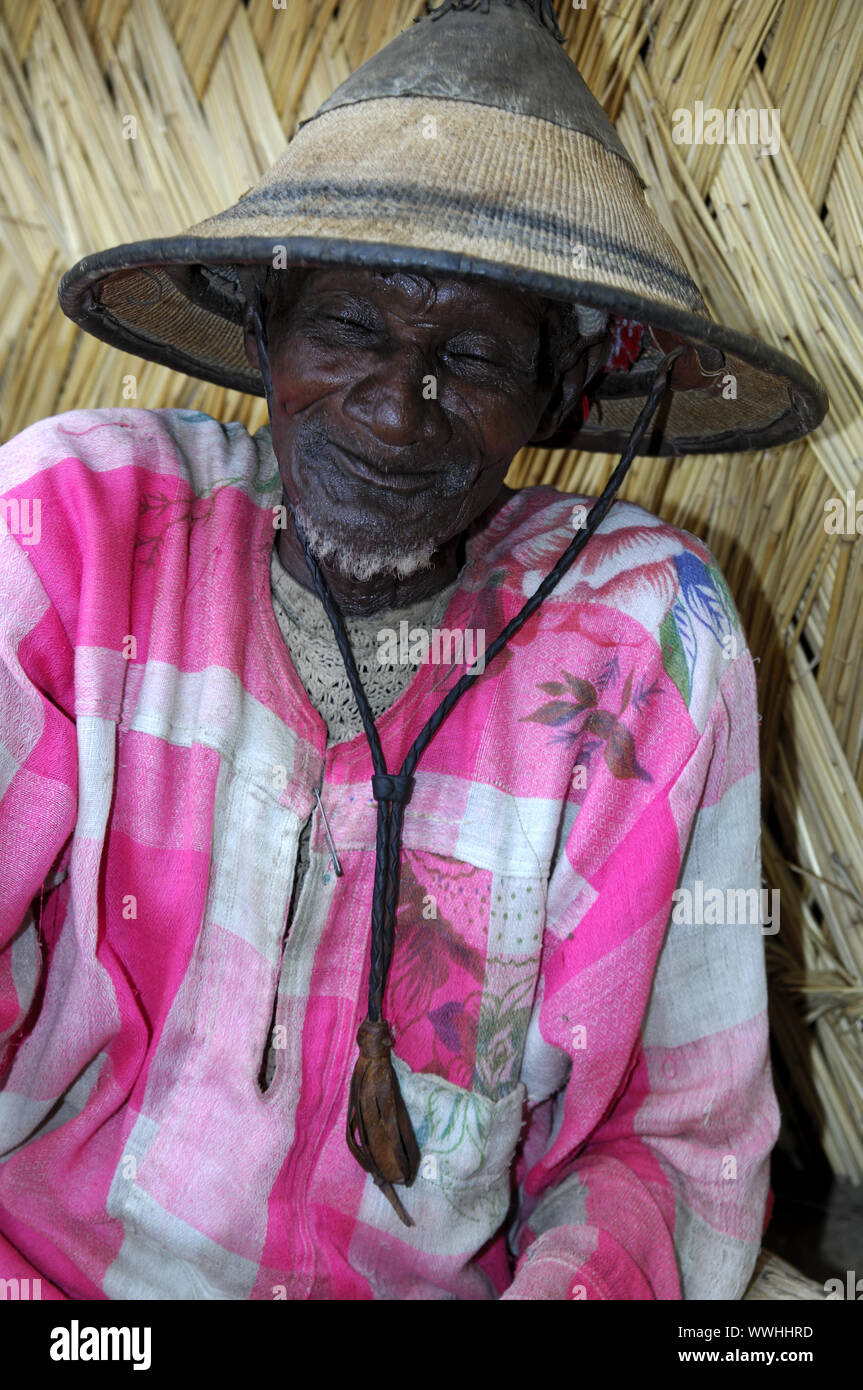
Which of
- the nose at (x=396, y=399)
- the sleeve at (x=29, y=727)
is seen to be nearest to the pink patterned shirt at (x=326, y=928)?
the sleeve at (x=29, y=727)

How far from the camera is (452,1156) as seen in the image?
3.94 ft

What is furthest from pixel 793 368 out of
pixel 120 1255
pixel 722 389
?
pixel 120 1255

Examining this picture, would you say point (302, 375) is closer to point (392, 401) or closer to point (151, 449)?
point (392, 401)

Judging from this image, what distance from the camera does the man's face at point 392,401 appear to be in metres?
1.09

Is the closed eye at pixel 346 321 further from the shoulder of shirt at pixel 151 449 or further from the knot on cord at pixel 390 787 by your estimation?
the knot on cord at pixel 390 787

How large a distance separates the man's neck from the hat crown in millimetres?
408

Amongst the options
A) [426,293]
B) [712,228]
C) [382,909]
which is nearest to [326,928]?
[382,909]

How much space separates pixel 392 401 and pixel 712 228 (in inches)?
31.4

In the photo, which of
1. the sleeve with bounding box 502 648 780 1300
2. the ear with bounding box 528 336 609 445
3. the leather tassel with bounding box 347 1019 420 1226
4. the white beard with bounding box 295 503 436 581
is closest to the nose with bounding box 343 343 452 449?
the white beard with bounding box 295 503 436 581

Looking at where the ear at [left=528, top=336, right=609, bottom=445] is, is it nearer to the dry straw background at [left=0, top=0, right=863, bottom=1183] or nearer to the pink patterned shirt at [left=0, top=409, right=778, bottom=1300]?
the pink patterned shirt at [left=0, top=409, right=778, bottom=1300]

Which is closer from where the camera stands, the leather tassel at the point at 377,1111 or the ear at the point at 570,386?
the leather tassel at the point at 377,1111

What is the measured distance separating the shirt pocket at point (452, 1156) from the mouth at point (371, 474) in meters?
0.55

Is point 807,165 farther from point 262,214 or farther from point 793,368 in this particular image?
point 262,214

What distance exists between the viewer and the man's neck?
124 cm
